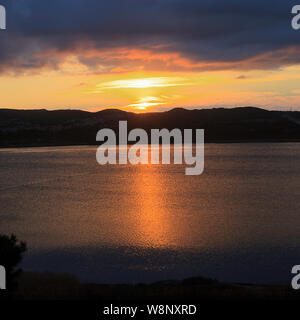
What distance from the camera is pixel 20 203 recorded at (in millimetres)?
30844

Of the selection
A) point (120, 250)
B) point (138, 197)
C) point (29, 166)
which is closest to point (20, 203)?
point (138, 197)

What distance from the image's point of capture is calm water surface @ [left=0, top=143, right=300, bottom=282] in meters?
15.4

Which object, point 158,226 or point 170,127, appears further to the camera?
point 170,127

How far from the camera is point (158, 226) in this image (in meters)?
22.1

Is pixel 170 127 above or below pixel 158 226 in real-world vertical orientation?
above

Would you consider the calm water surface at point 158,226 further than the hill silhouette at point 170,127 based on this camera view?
No

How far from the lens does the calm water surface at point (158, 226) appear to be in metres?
15.4

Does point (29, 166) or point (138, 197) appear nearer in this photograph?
point (138, 197)

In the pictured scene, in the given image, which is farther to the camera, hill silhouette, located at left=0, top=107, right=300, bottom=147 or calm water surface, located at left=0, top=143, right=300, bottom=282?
hill silhouette, located at left=0, top=107, right=300, bottom=147

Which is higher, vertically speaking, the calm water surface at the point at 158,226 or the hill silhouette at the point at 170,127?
the hill silhouette at the point at 170,127

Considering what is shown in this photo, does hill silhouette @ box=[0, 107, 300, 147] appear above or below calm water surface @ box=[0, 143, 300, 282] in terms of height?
above
